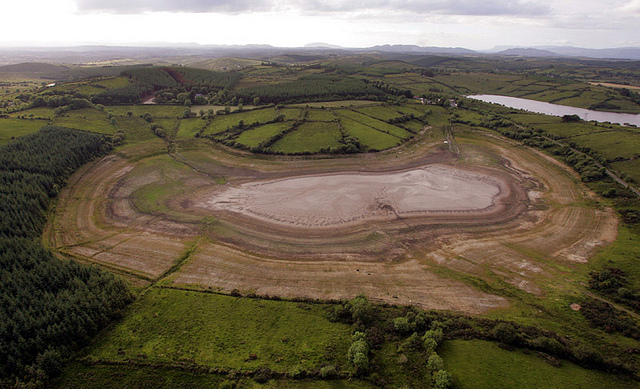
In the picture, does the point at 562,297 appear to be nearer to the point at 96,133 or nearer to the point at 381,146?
the point at 381,146

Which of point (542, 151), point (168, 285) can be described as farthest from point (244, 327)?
point (542, 151)

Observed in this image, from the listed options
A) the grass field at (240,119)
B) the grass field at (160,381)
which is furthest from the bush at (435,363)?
the grass field at (240,119)

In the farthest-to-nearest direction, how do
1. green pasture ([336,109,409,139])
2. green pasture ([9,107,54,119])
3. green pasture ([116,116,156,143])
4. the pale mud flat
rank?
green pasture ([336,109,409,139])
green pasture ([9,107,54,119])
green pasture ([116,116,156,143])
the pale mud flat

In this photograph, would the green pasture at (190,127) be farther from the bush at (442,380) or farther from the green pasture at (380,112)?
A: the bush at (442,380)

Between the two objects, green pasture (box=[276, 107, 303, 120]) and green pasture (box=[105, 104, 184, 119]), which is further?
green pasture (box=[105, 104, 184, 119])

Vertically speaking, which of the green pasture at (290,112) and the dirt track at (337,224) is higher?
the green pasture at (290,112)

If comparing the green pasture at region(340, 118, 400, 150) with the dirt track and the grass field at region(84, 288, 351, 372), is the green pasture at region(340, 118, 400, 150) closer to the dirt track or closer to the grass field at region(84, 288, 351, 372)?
the dirt track

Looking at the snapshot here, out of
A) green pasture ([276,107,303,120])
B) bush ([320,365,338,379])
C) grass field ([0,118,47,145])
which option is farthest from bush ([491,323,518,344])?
grass field ([0,118,47,145])
